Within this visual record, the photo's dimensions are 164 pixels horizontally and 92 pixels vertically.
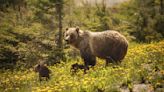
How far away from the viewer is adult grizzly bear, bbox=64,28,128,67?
38.8 ft

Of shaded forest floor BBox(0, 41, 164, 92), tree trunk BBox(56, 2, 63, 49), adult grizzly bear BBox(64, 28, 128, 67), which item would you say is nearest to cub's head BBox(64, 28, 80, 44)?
adult grizzly bear BBox(64, 28, 128, 67)

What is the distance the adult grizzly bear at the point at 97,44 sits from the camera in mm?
11837

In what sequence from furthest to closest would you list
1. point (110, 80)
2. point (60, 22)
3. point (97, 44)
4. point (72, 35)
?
point (60, 22)
point (97, 44)
point (72, 35)
point (110, 80)

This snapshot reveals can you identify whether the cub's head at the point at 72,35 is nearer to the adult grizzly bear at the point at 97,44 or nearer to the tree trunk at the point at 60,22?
the adult grizzly bear at the point at 97,44

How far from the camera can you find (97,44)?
39.9ft

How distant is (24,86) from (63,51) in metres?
5.18

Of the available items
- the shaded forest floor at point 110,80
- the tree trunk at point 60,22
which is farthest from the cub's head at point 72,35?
the tree trunk at point 60,22

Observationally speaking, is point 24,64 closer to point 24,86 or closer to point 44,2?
point 44,2

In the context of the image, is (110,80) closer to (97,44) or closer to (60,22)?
(97,44)

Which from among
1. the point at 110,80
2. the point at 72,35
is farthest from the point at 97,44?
the point at 110,80

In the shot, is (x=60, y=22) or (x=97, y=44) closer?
(x=97, y=44)

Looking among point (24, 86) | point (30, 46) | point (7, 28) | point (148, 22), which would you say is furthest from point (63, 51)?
point (148, 22)

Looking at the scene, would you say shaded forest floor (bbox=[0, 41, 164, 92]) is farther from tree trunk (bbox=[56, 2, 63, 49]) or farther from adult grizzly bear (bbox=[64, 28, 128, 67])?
tree trunk (bbox=[56, 2, 63, 49])

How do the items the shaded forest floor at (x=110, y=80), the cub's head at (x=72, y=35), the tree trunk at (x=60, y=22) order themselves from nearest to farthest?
the shaded forest floor at (x=110, y=80)
the cub's head at (x=72, y=35)
the tree trunk at (x=60, y=22)
